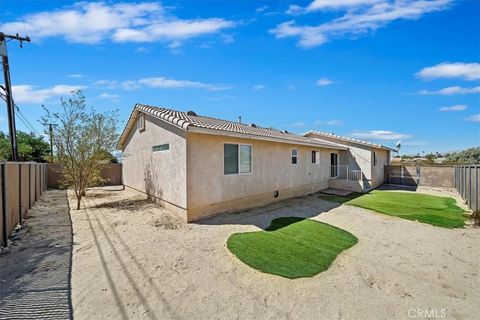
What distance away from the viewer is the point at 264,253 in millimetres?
5840

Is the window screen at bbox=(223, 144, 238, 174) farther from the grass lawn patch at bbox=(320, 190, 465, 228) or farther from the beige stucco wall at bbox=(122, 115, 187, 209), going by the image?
the grass lawn patch at bbox=(320, 190, 465, 228)

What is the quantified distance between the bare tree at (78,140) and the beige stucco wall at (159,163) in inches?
79.9

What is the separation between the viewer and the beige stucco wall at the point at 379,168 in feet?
66.4

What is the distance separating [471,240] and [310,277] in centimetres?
637

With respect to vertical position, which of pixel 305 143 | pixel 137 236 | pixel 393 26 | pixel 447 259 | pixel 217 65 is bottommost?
pixel 447 259

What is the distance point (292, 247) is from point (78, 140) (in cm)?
1048

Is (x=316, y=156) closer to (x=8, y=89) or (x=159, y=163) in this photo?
(x=159, y=163)

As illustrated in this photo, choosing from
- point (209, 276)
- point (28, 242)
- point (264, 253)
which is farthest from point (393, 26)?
point (28, 242)

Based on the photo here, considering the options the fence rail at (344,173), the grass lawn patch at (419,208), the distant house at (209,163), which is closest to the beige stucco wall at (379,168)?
the fence rail at (344,173)

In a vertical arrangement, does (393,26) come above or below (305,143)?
above

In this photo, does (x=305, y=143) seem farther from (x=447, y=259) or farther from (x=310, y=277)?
(x=310, y=277)

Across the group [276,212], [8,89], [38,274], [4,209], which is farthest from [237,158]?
[8,89]

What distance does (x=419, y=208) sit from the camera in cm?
1218

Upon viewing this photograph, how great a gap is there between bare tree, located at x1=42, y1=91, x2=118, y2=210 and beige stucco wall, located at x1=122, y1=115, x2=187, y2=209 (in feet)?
6.66
